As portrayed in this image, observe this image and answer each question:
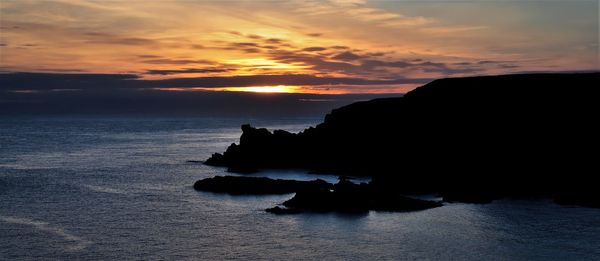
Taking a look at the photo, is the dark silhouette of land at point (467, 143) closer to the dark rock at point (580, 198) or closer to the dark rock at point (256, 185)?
the dark rock at point (580, 198)

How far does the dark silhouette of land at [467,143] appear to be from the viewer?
95438 mm

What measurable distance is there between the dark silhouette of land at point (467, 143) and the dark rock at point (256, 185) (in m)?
9.27

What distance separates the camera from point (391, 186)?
88.1m

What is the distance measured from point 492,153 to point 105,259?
70.9m

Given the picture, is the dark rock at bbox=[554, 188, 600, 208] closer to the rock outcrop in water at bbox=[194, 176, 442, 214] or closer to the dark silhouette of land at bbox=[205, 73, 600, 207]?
the dark silhouette of land at bbox=[205, 73, 600, 207]

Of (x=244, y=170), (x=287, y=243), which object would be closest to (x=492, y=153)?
(x=244, y=170)

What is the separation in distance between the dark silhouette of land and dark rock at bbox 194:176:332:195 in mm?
9275

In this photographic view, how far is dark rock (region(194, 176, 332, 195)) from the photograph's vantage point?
89.2 metres

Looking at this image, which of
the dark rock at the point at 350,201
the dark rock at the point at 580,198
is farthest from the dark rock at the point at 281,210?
the dark rock at the point at 580,198

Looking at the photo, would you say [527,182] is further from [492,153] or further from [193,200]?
[193,200]

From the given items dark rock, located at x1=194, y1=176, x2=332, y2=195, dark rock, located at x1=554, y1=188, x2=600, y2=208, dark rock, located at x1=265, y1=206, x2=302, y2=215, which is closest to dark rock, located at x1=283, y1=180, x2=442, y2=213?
dark rock, located at x1=265, y1=206, x2=302, y2=215

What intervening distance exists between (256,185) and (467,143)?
130 feet

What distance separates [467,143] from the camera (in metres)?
108

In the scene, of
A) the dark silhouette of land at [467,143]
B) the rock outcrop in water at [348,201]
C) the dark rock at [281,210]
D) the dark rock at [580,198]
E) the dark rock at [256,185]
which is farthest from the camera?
the dark silhouette of land at [467,143]
